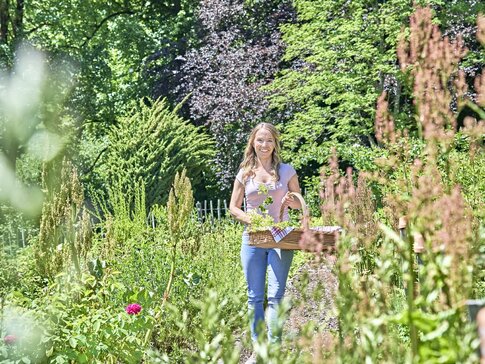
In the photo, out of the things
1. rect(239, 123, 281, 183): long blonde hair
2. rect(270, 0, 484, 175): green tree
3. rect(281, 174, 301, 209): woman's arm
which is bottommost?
rect(281, 174, 301, 209): woman's arm

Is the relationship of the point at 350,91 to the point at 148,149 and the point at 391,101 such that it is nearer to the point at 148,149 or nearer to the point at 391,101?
the point at 391,101

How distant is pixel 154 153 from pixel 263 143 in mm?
9912

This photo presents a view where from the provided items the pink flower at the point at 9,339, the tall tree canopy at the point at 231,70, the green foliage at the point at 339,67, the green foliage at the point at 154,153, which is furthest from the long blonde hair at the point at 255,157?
the tall tree canopy at the point at 231,70

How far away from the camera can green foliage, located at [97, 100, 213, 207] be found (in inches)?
586

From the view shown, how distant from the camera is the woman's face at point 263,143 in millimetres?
5211

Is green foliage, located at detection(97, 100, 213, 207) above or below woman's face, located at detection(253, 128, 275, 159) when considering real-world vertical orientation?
above

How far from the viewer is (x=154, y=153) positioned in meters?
15.0

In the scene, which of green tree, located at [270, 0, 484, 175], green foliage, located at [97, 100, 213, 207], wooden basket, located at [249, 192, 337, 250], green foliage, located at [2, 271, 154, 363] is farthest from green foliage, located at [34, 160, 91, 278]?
green foliage, located at [97, 100, 213, 207]

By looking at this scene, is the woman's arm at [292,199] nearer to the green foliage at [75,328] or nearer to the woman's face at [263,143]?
the woman's face at [263,143]

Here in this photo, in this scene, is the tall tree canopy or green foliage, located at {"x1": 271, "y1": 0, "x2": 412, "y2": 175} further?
the tall tree canopy

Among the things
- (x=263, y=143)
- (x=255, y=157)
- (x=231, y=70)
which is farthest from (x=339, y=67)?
(x=263, y=143)

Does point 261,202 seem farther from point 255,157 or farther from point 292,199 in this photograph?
point 255,157

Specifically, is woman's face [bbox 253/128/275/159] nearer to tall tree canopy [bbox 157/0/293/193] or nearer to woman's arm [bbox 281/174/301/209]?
woman's arm [bbox 281/174/301/209]

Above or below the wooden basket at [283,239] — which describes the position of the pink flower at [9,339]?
below
